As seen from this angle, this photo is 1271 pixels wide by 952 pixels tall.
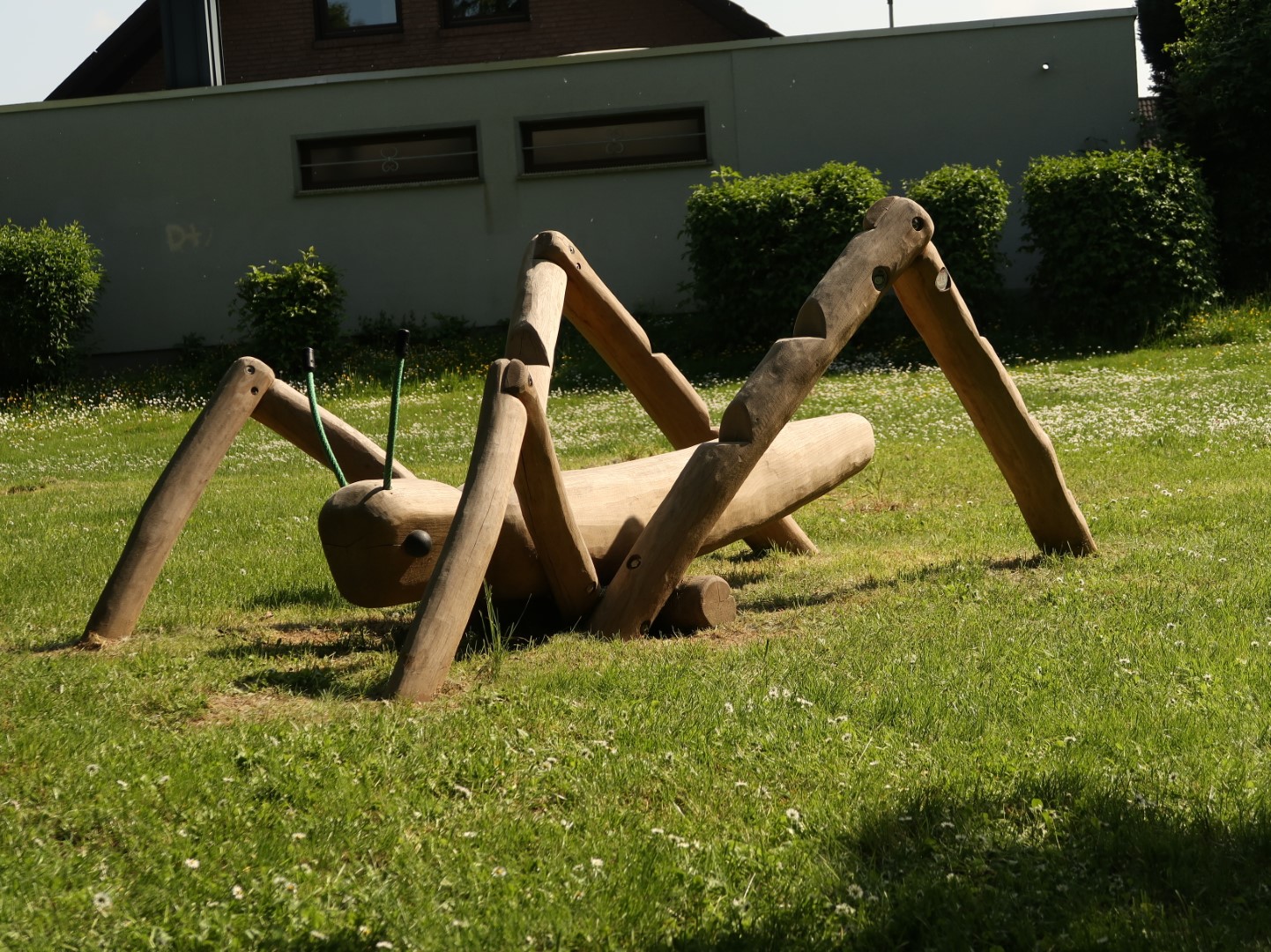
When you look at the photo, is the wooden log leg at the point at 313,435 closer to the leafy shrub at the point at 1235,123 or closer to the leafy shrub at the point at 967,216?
the leafy shrub at the point at 967,216

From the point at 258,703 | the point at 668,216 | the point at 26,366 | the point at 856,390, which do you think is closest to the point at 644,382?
the point at 258,703

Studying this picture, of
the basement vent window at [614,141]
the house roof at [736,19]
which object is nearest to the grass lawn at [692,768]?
the basement vent window at [614,141]

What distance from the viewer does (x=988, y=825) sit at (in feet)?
11.2

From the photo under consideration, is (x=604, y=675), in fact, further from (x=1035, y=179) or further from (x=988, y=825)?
(x=1035, y=179)

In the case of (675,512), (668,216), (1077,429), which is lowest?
(1077,429)

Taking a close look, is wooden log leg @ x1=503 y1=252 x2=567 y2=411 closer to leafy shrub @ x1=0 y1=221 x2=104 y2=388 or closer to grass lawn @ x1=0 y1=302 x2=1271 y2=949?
grass lawn @ x1=0 y1=302 x2=1271 y2=949

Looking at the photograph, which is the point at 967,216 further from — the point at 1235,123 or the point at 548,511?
the point at 548,511

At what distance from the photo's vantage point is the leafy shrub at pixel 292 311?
794 inches

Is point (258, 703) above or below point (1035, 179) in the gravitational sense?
below

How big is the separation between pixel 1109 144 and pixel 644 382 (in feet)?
52.6

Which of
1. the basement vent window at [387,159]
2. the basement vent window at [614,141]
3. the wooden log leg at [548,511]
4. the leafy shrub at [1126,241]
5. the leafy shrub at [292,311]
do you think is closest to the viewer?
the wooden log leg at [548,511]

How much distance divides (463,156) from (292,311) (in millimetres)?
4256

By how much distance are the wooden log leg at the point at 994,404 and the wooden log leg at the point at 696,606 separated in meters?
1.69

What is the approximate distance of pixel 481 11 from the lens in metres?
25.8
